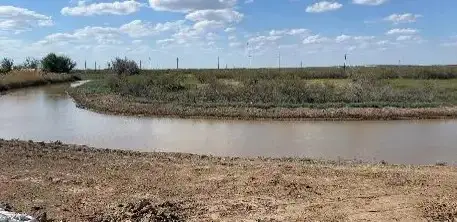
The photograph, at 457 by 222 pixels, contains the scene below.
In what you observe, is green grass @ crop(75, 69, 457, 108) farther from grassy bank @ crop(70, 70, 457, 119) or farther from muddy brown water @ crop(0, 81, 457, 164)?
muddy brown water @ crop(0, 81, 457, 164)

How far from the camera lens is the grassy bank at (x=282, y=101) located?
A: 25.2 meters

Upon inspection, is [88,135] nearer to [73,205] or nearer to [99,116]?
[99,116]

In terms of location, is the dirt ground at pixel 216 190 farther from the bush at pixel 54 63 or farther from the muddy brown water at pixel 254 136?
the bush at pixel 54 63

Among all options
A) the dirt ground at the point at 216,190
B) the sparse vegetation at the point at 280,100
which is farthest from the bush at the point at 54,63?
the dirt ground at the point at 216,190

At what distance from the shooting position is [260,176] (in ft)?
31.4

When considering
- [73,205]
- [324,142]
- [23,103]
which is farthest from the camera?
[23,103]

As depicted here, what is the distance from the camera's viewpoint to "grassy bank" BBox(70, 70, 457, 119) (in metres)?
25.2

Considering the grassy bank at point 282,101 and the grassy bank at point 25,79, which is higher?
the grassy bank at point 25,79

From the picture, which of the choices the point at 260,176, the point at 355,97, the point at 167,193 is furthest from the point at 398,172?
the point at 355,97

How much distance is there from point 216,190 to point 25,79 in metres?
49.1

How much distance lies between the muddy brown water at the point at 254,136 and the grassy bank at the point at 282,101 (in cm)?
150

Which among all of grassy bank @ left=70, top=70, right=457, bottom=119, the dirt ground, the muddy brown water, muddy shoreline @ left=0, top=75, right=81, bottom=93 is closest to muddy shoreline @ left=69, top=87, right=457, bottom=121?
grassy bank @ left=70, top=70, right=457, bottom=119

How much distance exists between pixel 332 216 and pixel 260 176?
2.48m

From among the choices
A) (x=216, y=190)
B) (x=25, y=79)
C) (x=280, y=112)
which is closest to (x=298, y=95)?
(x=280, y=112)
